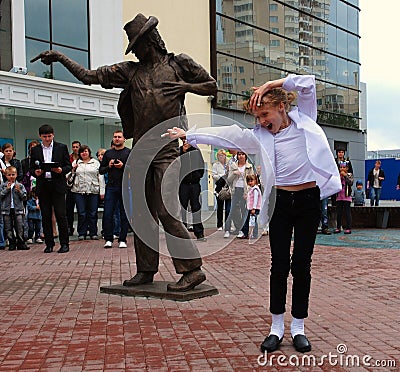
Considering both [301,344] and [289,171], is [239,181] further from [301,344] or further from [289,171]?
[301,344]

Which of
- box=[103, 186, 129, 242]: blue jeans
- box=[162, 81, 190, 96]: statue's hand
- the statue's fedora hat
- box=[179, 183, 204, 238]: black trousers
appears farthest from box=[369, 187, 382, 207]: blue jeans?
A: the statue's fedora hat


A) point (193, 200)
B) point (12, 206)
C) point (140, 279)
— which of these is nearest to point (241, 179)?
point (193, 200)

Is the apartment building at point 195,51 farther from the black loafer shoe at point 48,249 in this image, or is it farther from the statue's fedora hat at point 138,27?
the black loafer shoe at point 48,249

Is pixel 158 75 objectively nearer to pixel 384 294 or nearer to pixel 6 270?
pixel 384 294

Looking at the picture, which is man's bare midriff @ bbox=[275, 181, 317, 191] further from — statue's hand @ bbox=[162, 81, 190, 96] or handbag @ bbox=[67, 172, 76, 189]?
handbag @ bbox=[67, 172, 76, 189]

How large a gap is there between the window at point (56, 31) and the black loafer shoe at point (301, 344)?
54.5 feet

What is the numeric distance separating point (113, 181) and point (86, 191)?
6.03ft

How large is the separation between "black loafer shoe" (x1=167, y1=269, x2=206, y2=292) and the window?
576 inches

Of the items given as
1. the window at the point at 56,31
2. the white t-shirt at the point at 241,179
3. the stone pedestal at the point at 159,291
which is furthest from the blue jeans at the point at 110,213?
the window at the point at 56,31

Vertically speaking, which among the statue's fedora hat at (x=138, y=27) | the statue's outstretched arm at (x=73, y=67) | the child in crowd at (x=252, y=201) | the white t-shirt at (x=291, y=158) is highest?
the statue's fedora hat at (x=138, y=27)

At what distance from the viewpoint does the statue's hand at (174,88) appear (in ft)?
20.5

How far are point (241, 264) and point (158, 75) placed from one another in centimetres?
367

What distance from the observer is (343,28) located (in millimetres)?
39000

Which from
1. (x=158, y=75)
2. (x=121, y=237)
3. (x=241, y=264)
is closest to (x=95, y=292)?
(x=158, y=75)
